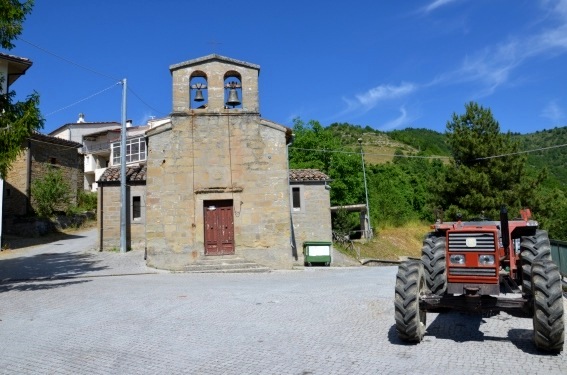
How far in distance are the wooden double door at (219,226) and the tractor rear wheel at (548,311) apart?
13330mm

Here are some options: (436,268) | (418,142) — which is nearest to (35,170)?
(436,268)

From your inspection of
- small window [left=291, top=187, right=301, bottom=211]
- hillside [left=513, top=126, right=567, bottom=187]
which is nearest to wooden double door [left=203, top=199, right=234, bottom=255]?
small window [left=291, top=187, right=301, bottom=211]

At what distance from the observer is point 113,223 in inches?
958

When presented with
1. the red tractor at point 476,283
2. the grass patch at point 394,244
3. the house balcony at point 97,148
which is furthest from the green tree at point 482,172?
the house balcony at point 97,148

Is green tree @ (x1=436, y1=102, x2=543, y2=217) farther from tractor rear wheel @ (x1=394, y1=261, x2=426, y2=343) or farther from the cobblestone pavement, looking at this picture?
tractor rear wheel @ (x1=394, y1=261, x2=426, y2=343)

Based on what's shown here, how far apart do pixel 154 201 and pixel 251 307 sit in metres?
9.65

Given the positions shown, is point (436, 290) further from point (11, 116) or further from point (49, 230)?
point (49, 230)

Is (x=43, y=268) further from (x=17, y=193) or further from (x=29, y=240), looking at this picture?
(x=17, y=193)

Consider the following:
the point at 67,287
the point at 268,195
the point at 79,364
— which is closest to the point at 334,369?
the point at 79,364

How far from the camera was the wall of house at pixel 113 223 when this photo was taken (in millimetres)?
24219

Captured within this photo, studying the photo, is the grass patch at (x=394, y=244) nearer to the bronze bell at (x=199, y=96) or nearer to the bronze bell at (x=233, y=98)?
the bronze bell at (x=233, y=98)

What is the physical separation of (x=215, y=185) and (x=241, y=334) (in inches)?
443

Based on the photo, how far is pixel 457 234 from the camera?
679cm

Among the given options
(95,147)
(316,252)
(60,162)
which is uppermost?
(95,147)
